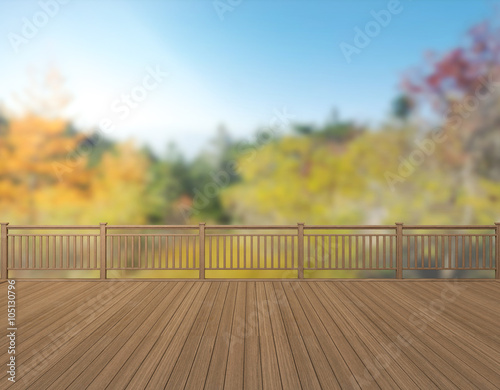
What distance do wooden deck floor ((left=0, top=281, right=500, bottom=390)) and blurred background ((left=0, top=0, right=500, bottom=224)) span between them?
9.30 metres

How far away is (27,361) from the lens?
2.94m

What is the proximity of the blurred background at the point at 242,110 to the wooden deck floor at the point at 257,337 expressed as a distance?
9.30 m

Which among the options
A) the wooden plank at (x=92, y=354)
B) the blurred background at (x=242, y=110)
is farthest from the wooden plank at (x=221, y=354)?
the blurred background at (x=242, y=110)

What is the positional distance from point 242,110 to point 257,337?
13.2 meters

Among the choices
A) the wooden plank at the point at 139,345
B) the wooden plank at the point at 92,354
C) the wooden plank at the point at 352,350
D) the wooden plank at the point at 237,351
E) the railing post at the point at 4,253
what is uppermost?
the railing post at the point at 4,253

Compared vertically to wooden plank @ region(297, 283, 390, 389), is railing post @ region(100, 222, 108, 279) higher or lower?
higher

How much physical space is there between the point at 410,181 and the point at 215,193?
28.2 ft

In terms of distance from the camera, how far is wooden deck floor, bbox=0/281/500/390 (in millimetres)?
2662

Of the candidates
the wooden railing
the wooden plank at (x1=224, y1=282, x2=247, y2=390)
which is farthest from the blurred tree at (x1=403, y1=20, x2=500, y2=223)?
the wooden plank at (x1=224, y1=282, x2=247, y2=390)

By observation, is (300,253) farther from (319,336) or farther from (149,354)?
(149,354)

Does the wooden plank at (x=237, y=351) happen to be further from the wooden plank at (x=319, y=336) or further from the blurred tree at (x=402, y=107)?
the blurred tree at (x=402, y=107)

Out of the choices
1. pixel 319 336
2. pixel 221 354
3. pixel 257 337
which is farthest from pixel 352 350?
pixel 221 354

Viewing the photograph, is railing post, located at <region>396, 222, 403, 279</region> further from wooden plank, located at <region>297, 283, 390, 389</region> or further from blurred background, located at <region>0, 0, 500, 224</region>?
blurred background, located at <region>0, 0, 500, 224</region>

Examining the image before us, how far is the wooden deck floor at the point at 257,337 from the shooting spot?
2.66 m
